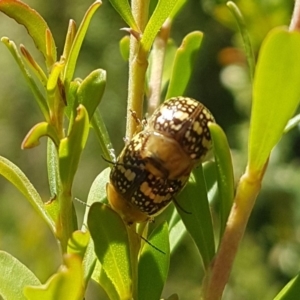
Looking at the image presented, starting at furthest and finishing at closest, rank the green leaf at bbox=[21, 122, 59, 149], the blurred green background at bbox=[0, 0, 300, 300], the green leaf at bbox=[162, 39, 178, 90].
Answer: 1. the blurred green background at bbox=[0, 0, 300, 300]
2. the green leaf at bbox=[162, 39, 178, 90]
3. the green leaf at bbox=[21, 122, 59, 149]

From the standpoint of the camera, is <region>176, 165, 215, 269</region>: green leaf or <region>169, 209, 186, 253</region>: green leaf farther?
<region>169, 209, 186, 253</region>: green leaf

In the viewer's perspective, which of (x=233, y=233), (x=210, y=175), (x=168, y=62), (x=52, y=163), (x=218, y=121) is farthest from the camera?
(x=218, y=121)

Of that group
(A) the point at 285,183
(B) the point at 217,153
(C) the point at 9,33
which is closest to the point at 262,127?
(B) the point at 217,153

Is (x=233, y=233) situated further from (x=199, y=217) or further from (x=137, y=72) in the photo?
(x=137, y=72)


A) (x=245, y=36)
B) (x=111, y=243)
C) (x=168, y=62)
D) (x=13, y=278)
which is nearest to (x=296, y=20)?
(x=245, y=36)

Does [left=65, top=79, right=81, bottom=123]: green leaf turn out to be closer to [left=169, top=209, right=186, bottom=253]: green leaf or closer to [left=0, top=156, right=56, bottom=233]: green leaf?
[left=0, top=156, right=56, bottom=233]: green leaf

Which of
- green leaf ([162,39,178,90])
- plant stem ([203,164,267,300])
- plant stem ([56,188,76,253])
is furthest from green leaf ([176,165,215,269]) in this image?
green leaf ([162,39,178,90])
